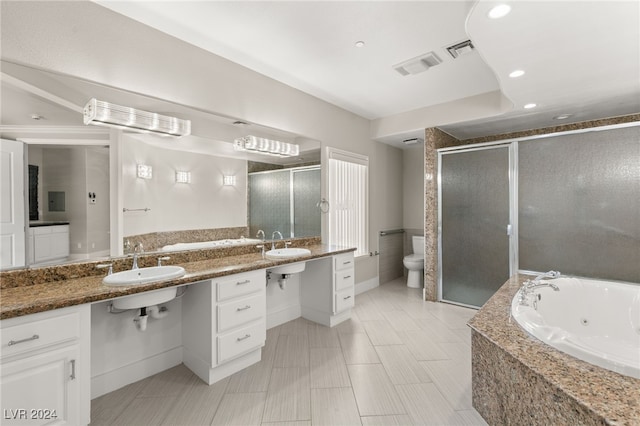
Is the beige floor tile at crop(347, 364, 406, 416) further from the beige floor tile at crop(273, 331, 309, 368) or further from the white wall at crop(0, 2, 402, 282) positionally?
the white wall at crop(0, 2, 402, 282)

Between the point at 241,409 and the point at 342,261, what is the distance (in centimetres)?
165

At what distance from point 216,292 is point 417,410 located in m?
1.50

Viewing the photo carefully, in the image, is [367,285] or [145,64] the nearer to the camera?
[145,64]

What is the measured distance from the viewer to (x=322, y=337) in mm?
2719

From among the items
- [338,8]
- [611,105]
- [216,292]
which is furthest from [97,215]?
[611,105]

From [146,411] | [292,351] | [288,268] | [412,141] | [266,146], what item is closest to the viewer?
[146,411]

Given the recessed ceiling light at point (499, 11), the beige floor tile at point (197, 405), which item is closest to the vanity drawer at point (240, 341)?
the beige floor tile at point (197, 405)

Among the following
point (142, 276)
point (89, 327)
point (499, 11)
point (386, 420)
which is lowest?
point (386, 420)

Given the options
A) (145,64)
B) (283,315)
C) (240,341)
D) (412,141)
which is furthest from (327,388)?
(412,141)

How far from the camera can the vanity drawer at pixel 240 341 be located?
6.47ft

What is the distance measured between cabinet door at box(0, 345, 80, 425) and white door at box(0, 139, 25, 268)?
0.69 m

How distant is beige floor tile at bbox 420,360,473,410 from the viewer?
1793 millimetres

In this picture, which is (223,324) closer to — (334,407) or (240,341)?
(240,341)

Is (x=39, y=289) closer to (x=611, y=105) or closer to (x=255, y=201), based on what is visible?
(x=255, y=201)
